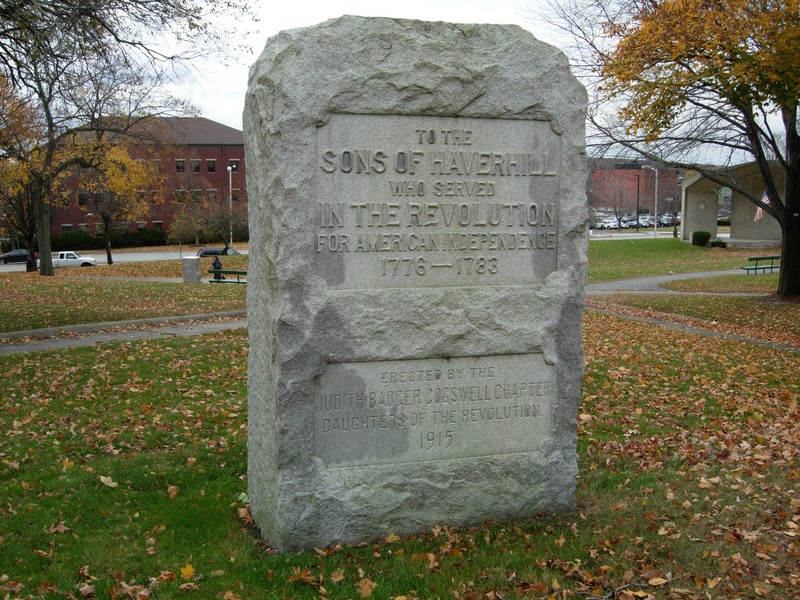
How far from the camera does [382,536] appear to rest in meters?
5.00

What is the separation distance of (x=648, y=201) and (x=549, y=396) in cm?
9304

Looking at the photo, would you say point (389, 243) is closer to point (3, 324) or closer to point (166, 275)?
point (3, 324)

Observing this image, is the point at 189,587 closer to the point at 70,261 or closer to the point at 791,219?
the point at 791,219

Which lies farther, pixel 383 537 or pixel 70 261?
pixel 70 261

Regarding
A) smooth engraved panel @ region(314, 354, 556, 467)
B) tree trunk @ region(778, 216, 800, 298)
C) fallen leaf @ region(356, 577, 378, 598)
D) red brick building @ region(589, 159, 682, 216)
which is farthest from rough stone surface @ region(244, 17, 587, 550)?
red brick building @ region(589, 159, 682, 216)

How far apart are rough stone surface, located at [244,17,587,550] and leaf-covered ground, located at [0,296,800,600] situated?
37 centimetres

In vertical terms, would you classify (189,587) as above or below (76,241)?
below

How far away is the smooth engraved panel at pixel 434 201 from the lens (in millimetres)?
4875

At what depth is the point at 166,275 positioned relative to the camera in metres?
31.8

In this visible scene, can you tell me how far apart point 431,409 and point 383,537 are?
35.2 inches

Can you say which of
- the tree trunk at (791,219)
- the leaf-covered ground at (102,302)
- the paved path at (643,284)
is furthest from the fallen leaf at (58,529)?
the paved path at (643,284)

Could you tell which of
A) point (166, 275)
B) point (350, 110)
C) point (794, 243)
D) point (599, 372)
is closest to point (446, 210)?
point (350, 110)

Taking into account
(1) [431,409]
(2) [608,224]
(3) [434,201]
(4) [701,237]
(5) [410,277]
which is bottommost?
(1) [431,409]

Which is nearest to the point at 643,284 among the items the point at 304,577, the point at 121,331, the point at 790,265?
the point at 790,265
